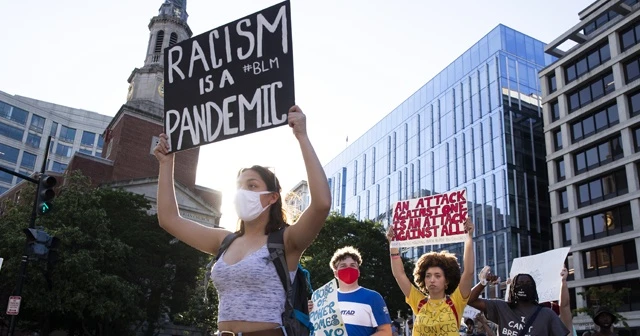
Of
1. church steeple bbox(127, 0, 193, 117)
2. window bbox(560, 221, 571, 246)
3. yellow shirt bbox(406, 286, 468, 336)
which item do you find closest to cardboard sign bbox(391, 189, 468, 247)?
yellow shirt bbox(406, 286, 468, 336)

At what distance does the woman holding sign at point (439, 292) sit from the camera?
5430mm

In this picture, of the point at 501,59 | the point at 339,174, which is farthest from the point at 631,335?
the point at 339,174

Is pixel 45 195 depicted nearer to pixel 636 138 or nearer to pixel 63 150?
pixel 636 138

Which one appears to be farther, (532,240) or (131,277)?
(532,240)

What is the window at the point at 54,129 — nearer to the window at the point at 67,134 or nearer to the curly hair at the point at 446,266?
the window at the point at 67,134

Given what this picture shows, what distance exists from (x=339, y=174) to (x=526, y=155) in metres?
34.4

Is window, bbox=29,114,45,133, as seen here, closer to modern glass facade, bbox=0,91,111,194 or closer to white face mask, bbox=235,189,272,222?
modern glass facade, bbox=0,91,111,194

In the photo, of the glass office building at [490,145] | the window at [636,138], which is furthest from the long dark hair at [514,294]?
the glass office building at [490,145]

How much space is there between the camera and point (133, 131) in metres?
47.9

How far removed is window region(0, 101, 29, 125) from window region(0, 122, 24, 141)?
1.16 m

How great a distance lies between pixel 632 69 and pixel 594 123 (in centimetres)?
518

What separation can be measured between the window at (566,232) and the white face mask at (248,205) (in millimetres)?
49693

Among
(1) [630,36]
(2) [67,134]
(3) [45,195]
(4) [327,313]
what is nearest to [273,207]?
(4) [327,313]

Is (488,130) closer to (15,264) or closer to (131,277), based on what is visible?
(131,277)
